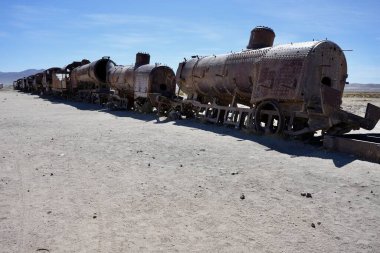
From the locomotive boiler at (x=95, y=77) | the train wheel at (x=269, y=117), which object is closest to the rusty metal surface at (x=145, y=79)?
the locomotive boiler at (x=95, y=77)

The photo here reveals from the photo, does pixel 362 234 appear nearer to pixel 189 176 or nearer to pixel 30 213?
pixel 189 176

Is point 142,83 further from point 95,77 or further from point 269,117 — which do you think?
point 269,117

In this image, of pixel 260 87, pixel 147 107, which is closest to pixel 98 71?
pixel 147 107

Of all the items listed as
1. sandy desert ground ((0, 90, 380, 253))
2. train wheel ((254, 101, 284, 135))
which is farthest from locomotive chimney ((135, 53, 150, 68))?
sandy desert ground ((0, 90, 380, 253))

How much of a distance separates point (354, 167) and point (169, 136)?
6.22m

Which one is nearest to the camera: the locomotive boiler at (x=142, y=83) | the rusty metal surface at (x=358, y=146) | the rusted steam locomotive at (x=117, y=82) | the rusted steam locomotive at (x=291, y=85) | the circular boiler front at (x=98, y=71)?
the rusty metal surface at (x=358, y=146)

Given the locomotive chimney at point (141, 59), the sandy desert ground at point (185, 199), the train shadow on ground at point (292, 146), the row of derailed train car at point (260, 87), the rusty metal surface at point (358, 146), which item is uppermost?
the locomotive chimney at point (141, 59)

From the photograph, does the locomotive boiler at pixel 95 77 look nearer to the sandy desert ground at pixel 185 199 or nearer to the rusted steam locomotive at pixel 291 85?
the rusted steam locomotive at pixel 291 85

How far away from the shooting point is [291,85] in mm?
11422

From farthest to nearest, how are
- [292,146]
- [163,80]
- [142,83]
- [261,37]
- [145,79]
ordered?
1. [142,83]
2. [163,80]
3. [145,79]
4. [261,37]
5. [292,146]

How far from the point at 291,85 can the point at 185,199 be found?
6.67 metres

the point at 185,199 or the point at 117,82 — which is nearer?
the point at 185,199

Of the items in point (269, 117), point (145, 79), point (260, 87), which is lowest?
point (269, 117)

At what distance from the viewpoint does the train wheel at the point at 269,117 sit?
11883 millimetres
